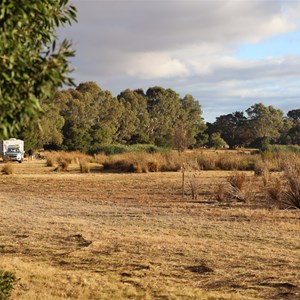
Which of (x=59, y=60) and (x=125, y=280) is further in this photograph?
(x=125, y=280)

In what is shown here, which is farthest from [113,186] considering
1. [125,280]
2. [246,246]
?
[125,280]

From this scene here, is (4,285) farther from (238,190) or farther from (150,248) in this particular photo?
(238,190)

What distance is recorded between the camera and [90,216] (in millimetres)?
13797

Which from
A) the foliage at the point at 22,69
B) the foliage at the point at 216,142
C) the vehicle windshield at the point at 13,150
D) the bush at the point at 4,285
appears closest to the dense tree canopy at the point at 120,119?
the foliage at the point at 216,142

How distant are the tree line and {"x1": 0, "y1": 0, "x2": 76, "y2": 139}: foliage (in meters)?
44.4

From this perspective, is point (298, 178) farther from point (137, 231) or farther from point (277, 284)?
point (277, 284)

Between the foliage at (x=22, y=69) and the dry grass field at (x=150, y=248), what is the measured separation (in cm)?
359

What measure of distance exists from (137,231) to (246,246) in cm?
270

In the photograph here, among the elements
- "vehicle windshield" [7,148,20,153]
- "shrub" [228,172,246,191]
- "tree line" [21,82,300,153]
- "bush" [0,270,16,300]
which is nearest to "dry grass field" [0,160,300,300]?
"shrub" [228,172,246,191]

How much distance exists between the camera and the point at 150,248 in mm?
9625

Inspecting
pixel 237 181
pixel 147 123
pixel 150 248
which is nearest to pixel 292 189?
pixel 237 181

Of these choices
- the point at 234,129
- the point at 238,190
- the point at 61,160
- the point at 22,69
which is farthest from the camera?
the point at 234,129

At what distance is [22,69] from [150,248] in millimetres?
6321

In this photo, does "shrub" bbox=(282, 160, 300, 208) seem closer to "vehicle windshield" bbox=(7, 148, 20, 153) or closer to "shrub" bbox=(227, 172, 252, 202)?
"shrub" bbox=(227, 172, 252, 202)
